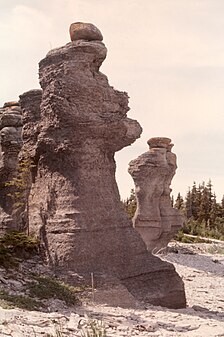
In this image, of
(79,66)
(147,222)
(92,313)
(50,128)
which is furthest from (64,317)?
(147,222)

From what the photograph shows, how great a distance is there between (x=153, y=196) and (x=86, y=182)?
10786 mm

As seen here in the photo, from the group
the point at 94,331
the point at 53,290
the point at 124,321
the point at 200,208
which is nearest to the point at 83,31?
the point at 53,290

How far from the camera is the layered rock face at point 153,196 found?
18.8m

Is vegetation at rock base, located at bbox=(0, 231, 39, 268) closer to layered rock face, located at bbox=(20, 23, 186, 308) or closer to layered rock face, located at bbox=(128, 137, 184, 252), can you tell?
layered rock face, located at bbox=(20, 23, 186, 308)

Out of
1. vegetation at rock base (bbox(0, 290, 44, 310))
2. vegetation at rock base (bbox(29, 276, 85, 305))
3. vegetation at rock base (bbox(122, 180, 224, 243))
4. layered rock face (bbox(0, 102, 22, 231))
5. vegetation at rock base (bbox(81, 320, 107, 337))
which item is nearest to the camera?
vegetation at rock base (bbox(81, 320, 107, 337))

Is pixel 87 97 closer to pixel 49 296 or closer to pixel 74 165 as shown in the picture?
pixel 74 165

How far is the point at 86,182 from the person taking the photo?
866 centimetres

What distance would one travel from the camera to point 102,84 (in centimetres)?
902

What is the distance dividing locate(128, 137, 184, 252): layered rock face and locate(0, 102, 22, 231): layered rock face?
6.24 metres

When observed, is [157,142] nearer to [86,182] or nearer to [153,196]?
[153,196]

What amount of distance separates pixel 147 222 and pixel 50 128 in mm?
10778

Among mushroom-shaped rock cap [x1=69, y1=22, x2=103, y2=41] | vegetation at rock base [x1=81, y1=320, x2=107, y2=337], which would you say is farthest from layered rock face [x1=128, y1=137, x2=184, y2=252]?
vegetation at rock base [x1=81, y1=320, x2=107, y2=337]

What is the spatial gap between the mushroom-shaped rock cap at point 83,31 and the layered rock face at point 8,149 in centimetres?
407

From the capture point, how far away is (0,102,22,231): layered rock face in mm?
12781
